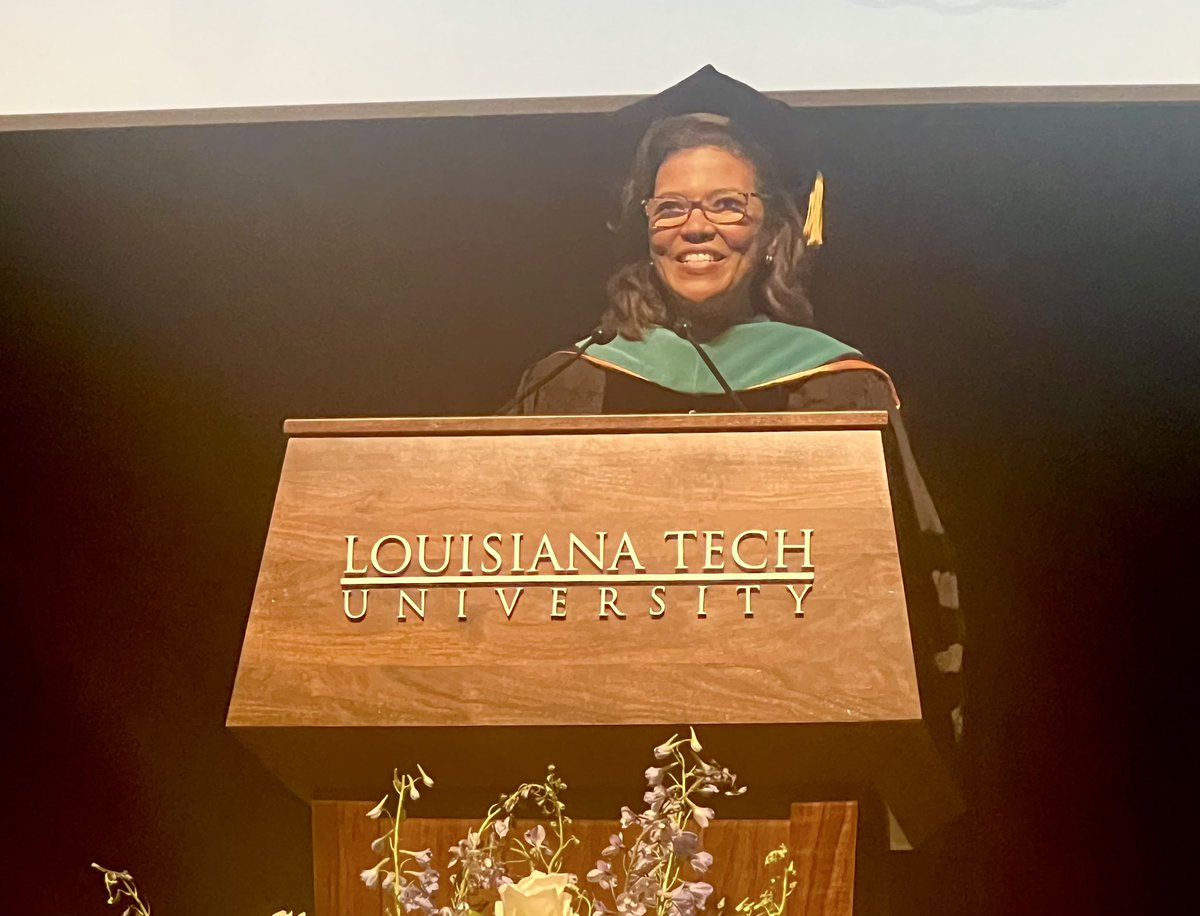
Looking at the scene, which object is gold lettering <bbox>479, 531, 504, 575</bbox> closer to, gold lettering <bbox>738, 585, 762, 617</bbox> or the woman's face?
gold lettering <bbox>738, 585, 762, 617</bbox>

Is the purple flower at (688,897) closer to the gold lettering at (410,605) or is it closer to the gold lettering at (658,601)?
the gold lettering at (658,601)

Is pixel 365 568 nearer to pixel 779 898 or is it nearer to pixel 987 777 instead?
pixel 779 898

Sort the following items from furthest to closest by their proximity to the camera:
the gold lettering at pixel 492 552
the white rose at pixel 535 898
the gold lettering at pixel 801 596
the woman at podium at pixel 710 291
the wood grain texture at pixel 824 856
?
the woman at podium at pixel 710 291
the gold lettering at pixel 492 552
the gold lettering at pixel 801 596
the wood grain texture at pixel 824 856
the white rose at pixel 535 898

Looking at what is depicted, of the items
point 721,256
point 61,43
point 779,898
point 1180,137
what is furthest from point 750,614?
point 61,43

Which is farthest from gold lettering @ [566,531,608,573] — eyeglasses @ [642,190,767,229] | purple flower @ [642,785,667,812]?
eyeglasses @ [642,190,767,229]

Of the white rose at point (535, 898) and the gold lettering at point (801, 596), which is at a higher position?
the gold lettering at point (801, 596)

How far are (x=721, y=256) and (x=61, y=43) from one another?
1387mm

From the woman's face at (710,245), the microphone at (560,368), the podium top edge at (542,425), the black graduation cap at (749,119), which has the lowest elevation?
the podium top edge at (542,425)

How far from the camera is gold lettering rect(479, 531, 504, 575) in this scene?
2152 mm

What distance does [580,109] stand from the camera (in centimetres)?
261

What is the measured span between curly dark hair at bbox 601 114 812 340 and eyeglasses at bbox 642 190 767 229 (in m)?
0.02

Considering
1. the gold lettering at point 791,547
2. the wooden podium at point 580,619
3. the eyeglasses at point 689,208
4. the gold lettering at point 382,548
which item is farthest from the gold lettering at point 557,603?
the eyeglasses at point 689,208

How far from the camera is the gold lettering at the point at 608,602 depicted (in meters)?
2.10

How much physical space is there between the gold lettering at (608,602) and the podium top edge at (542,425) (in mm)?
256
